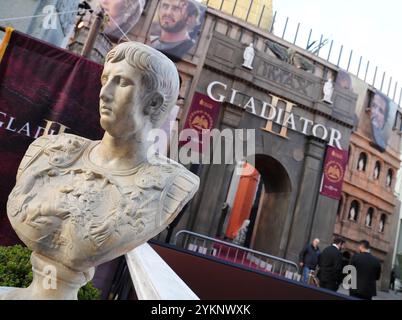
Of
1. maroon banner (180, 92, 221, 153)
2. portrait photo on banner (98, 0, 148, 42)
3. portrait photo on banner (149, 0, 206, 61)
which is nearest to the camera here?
maroon banner (180, 92, 221, 153)

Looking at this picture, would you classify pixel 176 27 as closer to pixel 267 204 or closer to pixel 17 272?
pixel 267 204

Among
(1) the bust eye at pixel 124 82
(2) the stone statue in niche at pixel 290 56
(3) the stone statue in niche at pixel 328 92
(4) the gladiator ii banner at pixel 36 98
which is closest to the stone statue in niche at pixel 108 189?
(1) the bust eye at pixel 124 82

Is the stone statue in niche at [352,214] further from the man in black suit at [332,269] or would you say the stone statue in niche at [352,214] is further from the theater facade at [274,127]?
the man in black suit at [332,269]

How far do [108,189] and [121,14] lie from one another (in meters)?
10.9

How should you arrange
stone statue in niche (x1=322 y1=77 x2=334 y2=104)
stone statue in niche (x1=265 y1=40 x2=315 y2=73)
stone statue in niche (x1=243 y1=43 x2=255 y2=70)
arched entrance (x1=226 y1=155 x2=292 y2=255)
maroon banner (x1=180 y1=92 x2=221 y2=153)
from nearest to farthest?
maroon banner (x1=180 y1=92 x2=221 y2=153) < stone statue in niche (x1=243 y1=43 x2=255 y2=70) < arched entrance (x1=226 y1=155 x2=292 y2=255) < stone statue in niche (x1=322 y1=77 x2=334 y2=104) < stone statue in niche (x1=265 y1=40 x2=315 y2=73)

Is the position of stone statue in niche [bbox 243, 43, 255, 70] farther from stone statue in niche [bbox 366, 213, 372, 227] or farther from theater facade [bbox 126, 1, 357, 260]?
stone statue in niche [bbox 366, 213, 372, 227]

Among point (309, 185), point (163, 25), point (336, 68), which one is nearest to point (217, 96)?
point (163, 25)

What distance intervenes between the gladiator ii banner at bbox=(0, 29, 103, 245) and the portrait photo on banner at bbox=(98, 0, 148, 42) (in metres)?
7.31

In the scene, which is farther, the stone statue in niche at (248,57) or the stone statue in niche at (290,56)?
the stone statue in niche at (290,56)

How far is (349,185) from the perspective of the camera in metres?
15.5

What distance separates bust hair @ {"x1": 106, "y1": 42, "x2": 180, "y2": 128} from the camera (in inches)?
51.3

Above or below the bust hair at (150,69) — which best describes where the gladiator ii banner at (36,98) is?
above

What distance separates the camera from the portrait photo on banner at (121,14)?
10602 millimetres

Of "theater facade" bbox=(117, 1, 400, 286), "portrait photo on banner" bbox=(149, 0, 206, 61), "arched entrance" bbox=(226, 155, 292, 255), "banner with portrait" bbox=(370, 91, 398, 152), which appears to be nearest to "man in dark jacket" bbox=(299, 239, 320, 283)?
"theater facade" bbox=(117, 1, 400, 286)
